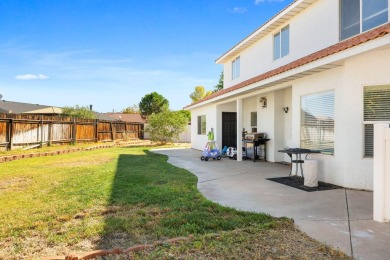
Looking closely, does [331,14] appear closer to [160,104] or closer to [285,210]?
[285,210]

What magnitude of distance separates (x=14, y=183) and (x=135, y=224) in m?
5.12

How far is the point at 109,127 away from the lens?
26.3m

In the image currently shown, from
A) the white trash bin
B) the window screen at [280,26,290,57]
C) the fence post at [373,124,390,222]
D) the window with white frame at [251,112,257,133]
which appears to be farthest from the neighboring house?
the fence post at [373,124,390,222]

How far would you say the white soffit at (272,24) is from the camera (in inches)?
393

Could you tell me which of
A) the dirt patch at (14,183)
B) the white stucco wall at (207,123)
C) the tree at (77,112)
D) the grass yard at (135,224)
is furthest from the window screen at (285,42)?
the tree at (77,112)

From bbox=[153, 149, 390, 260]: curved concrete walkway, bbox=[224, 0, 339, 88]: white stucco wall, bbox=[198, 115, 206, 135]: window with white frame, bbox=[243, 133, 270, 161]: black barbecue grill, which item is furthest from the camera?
bbox=[198, 115, 206, 135]: window with white frame

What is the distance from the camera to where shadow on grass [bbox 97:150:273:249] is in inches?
147

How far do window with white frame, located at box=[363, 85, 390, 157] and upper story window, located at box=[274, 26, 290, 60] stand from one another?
211 inches

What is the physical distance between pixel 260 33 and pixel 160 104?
41.0 metres

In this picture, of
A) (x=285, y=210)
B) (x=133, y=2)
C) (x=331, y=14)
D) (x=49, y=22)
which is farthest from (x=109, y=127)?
(x=285, y=210)

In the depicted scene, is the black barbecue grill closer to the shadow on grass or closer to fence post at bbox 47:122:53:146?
the shadow on grass

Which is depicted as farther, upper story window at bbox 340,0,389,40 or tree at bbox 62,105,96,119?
tree at bbox 62,105,96,119

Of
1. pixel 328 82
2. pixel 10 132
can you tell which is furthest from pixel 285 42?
pixel 10 132

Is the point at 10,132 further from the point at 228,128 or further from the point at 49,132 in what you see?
the point at 228,128
